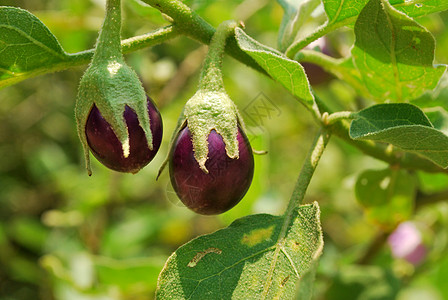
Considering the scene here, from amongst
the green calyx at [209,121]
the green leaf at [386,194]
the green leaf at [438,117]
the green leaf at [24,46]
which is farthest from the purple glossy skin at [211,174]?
the green leaf at [386,194]

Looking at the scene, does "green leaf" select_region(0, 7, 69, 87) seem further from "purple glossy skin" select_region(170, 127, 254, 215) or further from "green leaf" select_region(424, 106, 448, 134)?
"green leaf" select_region(424, 106, 448, 134)

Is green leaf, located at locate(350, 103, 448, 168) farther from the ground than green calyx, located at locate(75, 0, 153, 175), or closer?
closer

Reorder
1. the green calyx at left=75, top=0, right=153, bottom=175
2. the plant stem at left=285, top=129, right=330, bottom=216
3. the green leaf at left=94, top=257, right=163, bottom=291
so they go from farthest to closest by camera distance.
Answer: the green leaf at left=94, top=257, right=163, bottom=291
the plant stem at left=285, top=129, right=330, bottom=216
the green calyx at left=75, top=0, right=153, bottom=175

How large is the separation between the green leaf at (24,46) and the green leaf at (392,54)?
1.60 feet

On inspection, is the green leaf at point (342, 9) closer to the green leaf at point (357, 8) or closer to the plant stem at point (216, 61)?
the green leaf at point (357, 8)

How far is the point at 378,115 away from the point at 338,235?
2236 millimetres

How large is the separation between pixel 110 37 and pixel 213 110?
0.19 meters

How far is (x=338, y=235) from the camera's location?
120 inches

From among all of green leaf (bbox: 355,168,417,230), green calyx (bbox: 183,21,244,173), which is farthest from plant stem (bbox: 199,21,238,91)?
green leaf (bbox: 355,168,417,230)

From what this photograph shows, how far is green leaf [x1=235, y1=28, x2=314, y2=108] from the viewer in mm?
821

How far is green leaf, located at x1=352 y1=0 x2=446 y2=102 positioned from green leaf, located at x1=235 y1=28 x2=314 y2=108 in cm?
14

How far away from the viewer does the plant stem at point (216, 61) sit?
2.90 ft

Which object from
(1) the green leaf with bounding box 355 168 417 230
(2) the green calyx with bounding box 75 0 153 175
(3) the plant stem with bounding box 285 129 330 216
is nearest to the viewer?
(2) the green calyx with bounding box 75 0 153 175

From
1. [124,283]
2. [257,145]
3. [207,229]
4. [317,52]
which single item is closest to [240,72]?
[207,229]
